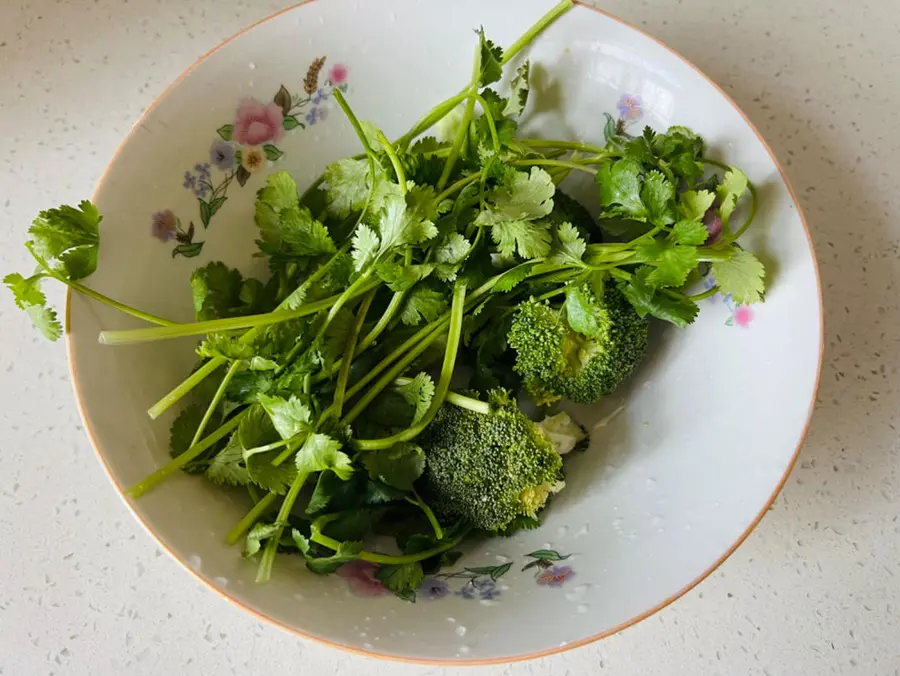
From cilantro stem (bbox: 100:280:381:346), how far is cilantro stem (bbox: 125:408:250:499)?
0.10m

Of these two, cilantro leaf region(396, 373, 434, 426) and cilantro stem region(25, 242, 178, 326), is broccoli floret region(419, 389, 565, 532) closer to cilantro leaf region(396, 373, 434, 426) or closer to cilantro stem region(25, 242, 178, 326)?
cilantro leaf region(396, 373, 434, 426)

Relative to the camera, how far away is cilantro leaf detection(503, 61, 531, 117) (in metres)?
0.90

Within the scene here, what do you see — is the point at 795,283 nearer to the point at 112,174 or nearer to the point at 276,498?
the point at 276,498

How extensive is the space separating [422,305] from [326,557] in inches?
12.4

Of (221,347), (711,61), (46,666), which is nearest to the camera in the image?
(221,347)

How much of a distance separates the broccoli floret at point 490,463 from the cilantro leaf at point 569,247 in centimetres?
18

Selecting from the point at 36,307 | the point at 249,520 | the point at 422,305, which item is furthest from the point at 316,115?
the point at 249,520

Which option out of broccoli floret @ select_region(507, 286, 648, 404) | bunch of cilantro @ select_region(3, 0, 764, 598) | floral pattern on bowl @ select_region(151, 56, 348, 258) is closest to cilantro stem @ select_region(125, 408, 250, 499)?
bunch of cilantro @ select_region(3, 0, 764, 598)

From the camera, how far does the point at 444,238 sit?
2.73 feet

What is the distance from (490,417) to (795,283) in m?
0.39

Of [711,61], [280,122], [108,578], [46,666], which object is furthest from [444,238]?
[46,666]

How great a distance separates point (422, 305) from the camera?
854 mm

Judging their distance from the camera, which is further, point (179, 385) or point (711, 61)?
point (711, 61)

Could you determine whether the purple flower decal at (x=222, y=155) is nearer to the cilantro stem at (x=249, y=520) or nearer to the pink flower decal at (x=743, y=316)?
the cilantro stem at (x=249, y=520)
